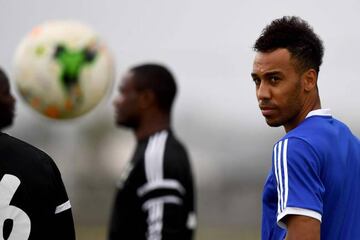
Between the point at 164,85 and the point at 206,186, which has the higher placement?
the point at 164,85

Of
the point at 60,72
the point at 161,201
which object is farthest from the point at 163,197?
the point at 60,72

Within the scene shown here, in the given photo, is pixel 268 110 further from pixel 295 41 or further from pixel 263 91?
pixel 295 41

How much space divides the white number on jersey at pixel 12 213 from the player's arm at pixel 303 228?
1.19 meters

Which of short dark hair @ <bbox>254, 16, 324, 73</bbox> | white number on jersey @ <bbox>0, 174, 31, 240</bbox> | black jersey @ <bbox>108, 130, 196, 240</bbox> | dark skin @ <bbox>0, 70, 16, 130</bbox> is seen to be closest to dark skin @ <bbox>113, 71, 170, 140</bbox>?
black jersey @ <bbox>108, 130, 196, 240</bbox>

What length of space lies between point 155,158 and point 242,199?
1026 inches

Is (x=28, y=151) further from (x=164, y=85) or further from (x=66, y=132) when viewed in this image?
(x=66, y=132)

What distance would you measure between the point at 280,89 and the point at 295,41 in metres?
0.26

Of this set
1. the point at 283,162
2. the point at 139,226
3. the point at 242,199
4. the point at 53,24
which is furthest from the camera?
the point at 242,199

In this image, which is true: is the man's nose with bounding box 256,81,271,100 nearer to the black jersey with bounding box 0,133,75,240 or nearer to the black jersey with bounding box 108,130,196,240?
the black jersey with bounding box 0,133,75,240

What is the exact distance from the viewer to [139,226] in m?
7.19

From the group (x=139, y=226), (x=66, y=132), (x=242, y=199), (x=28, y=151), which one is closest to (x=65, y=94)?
(x=139, y=226)

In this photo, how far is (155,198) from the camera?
716 cm

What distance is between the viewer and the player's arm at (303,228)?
181 inches

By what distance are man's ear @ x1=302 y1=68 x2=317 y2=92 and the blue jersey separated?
0.54ft
